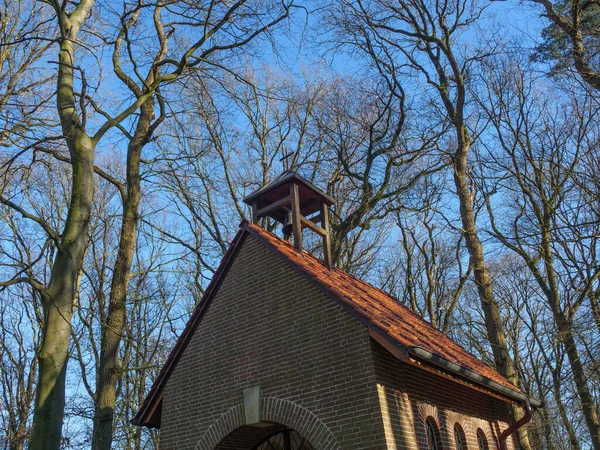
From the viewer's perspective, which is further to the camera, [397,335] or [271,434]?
[271,434]

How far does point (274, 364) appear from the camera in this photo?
31.4 feet

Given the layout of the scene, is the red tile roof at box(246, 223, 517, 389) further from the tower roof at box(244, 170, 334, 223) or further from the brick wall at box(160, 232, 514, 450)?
the tower roof at box(244, 170, 334, 223)

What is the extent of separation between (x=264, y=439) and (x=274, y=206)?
463 cm

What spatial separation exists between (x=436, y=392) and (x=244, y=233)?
15.5ft

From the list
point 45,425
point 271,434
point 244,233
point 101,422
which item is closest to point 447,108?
point 244,233

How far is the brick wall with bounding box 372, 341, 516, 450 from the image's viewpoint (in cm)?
826

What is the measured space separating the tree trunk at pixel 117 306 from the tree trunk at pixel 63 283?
2.80 meters

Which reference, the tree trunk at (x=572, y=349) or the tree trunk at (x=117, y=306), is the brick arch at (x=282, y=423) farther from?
the tree trunk at (x=572, y=349)

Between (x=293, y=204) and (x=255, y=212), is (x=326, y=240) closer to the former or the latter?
(x=293, y=204)

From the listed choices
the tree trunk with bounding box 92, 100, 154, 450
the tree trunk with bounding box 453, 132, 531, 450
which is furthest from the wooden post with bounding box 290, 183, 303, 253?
the tree trunk with bounding box 453, 132, 531, 450

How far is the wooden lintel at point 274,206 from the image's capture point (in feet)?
38.0

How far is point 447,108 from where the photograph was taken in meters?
16.3

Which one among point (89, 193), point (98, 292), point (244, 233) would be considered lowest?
point (89, 193)

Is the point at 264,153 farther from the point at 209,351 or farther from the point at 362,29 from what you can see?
the point at 209,351
